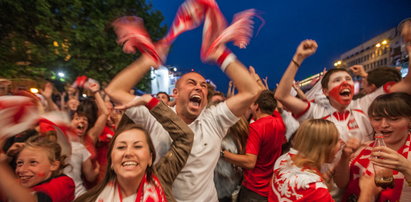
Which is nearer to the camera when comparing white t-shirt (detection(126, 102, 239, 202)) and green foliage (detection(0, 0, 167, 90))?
white t-shirt (detection(126, 102, 239, 202))

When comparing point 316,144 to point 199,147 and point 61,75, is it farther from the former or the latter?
point 61,75

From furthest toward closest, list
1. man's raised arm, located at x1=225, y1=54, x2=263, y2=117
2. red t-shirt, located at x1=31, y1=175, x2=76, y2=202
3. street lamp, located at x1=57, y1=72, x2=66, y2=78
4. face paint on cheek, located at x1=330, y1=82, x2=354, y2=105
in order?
street lamp, located at x1=57, y1=72, x2=66, y2=78 < face paint on cheek, located at x1=330, y1=82, x2=354, y2=105 < man's raised arm, located at x1=225, y1=54, x2=263, y2=117 < red t-shirt, located at x1=31, y1=175, x2=76, y2=202

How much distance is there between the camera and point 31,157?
200cm

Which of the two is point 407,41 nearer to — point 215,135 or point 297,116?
point 297,116

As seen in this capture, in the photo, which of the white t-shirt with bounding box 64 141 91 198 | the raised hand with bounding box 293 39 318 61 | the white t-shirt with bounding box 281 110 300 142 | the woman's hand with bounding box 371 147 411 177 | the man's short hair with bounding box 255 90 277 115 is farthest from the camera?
the white t-shirt with bounding box 281 110 300 142

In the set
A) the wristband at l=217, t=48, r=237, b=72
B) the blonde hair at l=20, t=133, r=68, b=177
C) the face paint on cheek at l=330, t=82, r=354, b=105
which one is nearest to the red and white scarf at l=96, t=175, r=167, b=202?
the blonde hair at l=20, t=133, r=68, b=177

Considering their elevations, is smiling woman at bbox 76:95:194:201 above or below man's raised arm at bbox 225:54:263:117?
below

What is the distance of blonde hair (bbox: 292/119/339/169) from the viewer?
1.93 meters

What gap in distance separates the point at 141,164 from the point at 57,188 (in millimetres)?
717

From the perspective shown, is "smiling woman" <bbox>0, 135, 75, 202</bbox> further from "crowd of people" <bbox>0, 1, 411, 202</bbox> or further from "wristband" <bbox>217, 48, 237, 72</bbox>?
"wristband" <bbox>217, 48, 237, 72</bbox>

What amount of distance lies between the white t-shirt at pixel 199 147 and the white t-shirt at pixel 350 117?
0.96 metres

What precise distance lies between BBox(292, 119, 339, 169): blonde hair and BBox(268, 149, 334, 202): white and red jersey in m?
0.07

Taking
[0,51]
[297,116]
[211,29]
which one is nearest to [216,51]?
[211,29]

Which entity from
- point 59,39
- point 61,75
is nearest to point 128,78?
point 59,39
